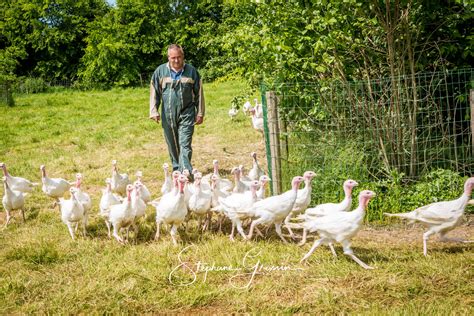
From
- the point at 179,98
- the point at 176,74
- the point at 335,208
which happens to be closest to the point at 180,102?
the point at 179,98

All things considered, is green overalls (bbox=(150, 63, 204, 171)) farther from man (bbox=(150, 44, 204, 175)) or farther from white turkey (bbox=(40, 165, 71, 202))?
white turkey (bbox=(40, 165, 71, 202))

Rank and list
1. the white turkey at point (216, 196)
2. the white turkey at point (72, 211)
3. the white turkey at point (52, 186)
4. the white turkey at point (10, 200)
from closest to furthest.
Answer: the white turkey at point (72, 211) → the white turkey at point (216, 196) → the white turkey at point (10, 200) → the white turkey at point (52, 186)

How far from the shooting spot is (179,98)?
7305mm

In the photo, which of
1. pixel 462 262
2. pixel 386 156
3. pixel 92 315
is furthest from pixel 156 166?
pixel 462 262

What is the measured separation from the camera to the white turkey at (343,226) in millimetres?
4621

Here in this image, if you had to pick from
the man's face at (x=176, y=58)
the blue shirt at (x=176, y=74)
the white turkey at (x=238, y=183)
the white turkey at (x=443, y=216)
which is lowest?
the white turkey at (x=443, y=216)

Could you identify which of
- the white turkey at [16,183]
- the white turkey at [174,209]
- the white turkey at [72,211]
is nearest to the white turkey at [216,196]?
the white turkey at [174,209]

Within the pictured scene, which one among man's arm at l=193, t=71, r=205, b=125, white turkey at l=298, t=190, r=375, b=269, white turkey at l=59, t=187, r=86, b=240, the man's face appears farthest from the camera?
man's arm at l=193, t=71, r=205, b=125

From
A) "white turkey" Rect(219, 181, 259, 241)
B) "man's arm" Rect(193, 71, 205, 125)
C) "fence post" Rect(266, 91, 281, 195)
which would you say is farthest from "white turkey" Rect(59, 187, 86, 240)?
"fence post" Rect(266, 91, 281, 195)

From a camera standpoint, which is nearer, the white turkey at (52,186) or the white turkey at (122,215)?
the white turkey at (122,215)

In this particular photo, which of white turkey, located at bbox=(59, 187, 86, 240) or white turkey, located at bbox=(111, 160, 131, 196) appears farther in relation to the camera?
white turkey, located at bbox=(111, 160, 131, 196)

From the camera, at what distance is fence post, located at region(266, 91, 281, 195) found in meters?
6.65

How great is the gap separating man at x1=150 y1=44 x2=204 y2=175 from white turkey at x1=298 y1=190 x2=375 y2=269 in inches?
116

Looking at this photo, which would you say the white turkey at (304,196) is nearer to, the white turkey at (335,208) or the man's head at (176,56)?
the white turkey at (335,208)
